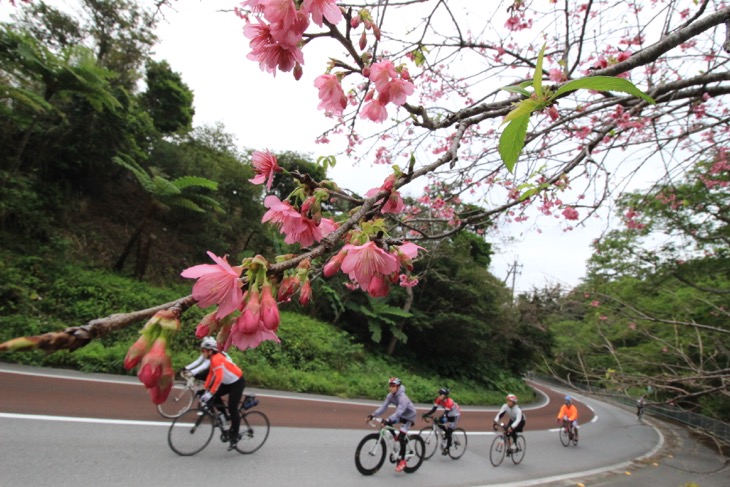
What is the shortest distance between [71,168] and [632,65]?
44.8 feet

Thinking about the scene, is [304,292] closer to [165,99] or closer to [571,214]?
Result: [571,214]

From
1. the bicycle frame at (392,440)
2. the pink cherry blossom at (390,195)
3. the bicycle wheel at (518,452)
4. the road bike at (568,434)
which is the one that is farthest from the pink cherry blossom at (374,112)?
the road bike at (568,434)

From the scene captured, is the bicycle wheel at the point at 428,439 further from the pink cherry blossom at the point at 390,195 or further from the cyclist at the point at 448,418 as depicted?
the pink cherry blossom at the point at 390,195

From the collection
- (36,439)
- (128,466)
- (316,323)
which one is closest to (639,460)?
(316,323)

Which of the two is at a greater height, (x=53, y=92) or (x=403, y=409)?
(x=53, y=92)

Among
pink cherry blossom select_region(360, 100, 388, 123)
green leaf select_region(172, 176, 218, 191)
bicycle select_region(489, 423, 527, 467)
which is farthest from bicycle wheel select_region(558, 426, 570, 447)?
pink cherry blossom select_region(360, 100, 388, 123)

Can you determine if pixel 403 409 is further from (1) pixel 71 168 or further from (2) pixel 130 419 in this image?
(1) pixel 71 168

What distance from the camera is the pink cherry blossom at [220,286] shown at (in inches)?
24.7

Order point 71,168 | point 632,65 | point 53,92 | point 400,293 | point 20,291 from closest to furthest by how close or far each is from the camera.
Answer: point 632,65, point 20,291, point 53,92, point 71,168, point 400,293

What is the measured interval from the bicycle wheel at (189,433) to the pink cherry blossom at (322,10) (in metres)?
5.12

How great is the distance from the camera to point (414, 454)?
235 inches

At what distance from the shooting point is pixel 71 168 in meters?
11.0

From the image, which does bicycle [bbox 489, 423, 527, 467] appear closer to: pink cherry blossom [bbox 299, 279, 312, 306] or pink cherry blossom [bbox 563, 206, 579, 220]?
pink cherry blossom [bbox 563, 206, 579, 220]

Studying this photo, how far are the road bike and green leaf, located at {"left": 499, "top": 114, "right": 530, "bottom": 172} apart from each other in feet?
36.4
